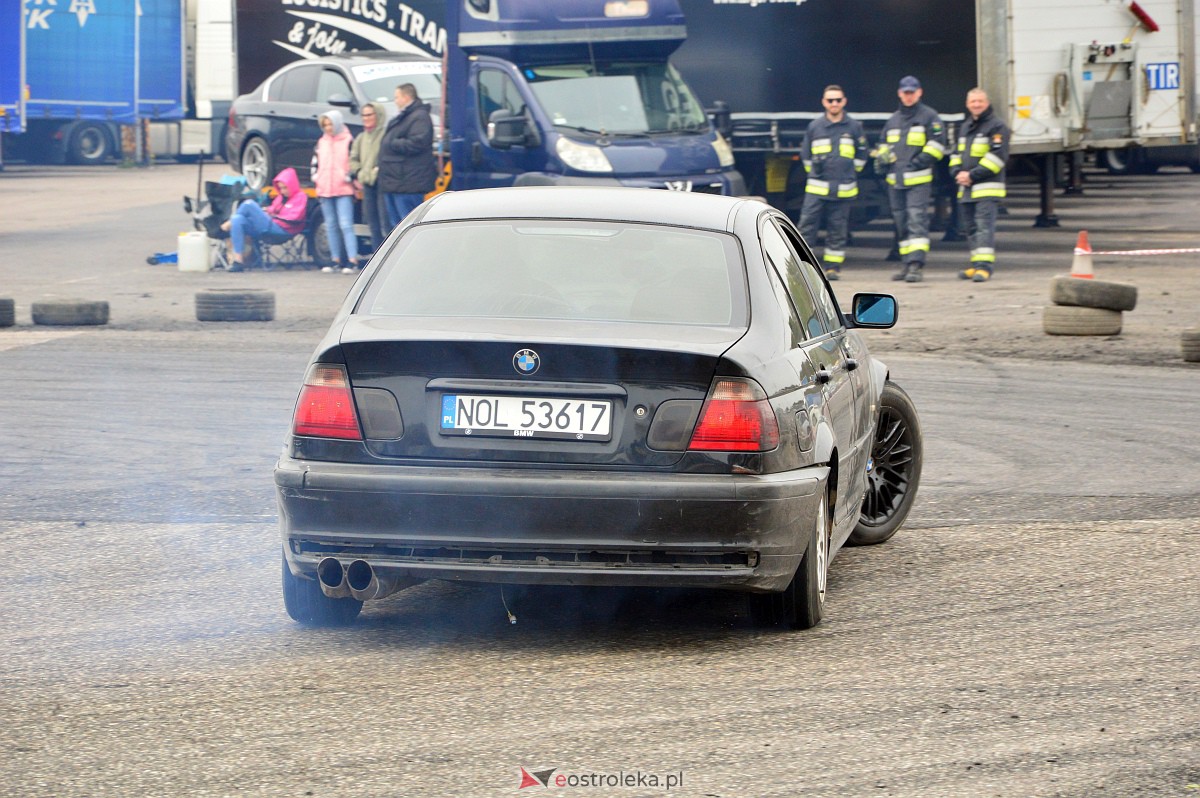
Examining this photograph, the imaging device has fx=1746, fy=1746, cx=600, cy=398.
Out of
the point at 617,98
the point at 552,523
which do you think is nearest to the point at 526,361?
the point at 552,523

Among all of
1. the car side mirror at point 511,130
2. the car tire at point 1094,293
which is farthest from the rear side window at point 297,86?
the car tire at point 1094,293

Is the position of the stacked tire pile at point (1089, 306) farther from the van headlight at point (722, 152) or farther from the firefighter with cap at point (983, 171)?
the van headlight at point (722, 152)

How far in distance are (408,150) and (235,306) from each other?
13.2ft

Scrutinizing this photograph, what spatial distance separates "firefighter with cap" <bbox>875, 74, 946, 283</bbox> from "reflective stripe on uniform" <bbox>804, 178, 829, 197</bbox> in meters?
0.64

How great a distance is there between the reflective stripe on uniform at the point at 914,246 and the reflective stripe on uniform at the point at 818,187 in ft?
3.17

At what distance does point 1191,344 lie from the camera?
1205 cm

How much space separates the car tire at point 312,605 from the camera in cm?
529

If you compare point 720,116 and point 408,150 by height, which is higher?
point 720,116

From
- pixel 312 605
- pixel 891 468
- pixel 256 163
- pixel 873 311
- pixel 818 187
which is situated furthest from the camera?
pixel 256 163

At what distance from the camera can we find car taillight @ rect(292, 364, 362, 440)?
4969 mm

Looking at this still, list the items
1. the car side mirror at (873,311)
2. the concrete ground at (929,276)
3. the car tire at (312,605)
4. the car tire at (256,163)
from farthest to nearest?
the car tire at (256,163) < the concrete ground at (929,276) < the car side mirror at (873,311) < the car tire at (312,605)

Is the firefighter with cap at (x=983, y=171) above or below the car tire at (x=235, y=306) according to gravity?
above

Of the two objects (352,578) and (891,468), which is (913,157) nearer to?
(891,468)

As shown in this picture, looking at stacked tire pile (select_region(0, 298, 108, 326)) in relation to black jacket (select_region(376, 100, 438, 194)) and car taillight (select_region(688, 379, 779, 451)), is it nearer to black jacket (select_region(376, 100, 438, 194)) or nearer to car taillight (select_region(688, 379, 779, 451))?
black jacket (select_region(376, 100, 438, 194))
